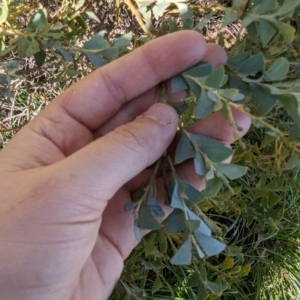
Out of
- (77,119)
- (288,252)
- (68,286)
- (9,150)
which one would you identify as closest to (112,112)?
(77,119)

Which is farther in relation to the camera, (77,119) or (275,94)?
(77,119)

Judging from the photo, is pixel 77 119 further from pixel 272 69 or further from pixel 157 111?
pixel 272 69

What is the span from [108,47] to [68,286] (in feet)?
1.28

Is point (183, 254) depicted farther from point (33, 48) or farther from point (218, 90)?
point (33, 48)

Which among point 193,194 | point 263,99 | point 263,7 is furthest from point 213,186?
point 263,7

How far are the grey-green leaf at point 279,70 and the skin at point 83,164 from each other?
120mm

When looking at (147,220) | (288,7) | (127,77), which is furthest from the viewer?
(127,77)

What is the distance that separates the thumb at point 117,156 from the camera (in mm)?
650

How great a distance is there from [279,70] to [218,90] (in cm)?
8

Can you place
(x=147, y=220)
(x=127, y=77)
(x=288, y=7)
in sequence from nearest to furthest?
(x=288, y=7), (x=147, y=220), (x=127, y=77)

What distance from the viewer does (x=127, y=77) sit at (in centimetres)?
78

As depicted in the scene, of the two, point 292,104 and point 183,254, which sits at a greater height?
point 292,104

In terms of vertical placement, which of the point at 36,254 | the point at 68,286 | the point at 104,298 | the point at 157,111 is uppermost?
the point at 157,111

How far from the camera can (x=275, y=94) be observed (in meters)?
0.59
